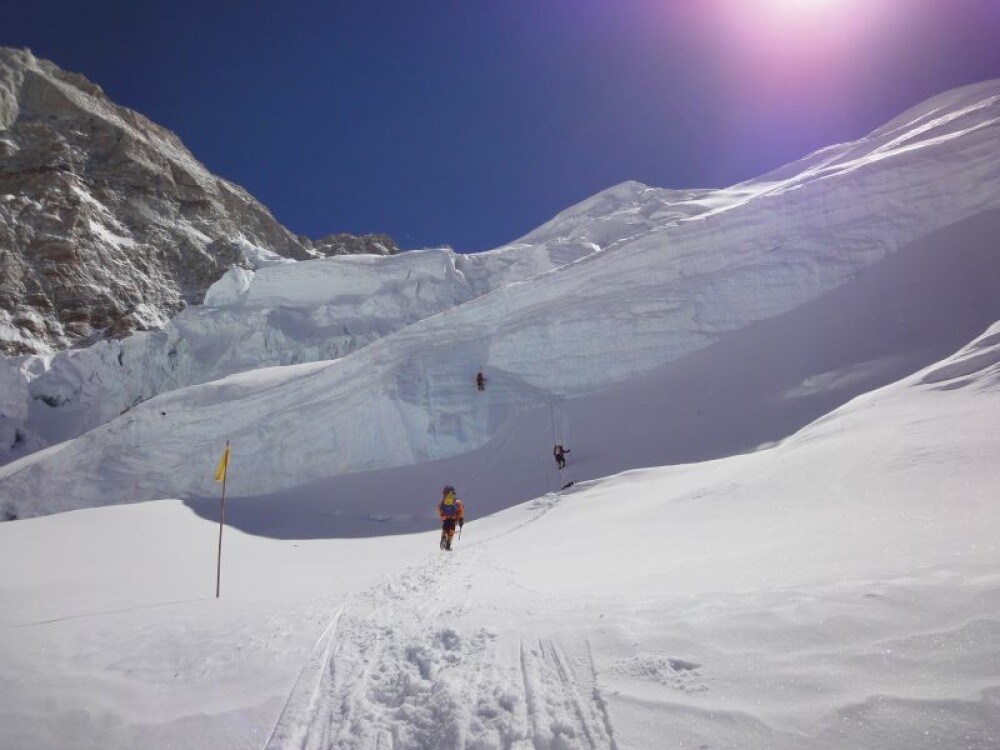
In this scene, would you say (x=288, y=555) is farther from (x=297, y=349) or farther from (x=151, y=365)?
(x=151, y=365)

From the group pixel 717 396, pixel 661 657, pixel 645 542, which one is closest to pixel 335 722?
pixel 661 657

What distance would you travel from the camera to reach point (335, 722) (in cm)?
315

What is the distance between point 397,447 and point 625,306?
10142 mm

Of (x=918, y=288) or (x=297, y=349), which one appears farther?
(x=297, y=349)

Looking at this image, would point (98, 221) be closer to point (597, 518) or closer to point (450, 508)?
point (450, 508)

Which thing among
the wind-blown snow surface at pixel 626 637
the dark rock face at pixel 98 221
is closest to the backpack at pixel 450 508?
the wind-blown snow surface at pixel 626 637

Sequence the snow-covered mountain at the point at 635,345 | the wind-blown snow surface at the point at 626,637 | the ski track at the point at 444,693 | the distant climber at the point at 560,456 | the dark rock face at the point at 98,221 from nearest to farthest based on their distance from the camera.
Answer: the wind-blown snow surface at the point at 626,637
the ski track at the point at 444,693
the distant climber at the point at 560,456
the snow-covered mountain at the point at 635,345
the dark rock face at the point at 98,221

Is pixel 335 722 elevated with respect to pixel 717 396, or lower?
lower

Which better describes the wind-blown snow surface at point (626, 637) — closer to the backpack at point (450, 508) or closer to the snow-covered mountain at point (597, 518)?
the snow-covered mountain at point (597, 518)

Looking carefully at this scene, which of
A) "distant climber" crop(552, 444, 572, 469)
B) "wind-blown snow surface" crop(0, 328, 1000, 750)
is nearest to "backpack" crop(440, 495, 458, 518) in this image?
"wind-blown snow surface" crop(0, 328, 1000, 750)

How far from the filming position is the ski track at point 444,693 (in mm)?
2756

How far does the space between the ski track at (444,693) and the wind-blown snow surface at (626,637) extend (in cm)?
2

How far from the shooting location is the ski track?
2.76m

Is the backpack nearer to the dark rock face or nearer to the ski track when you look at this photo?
the ski track
